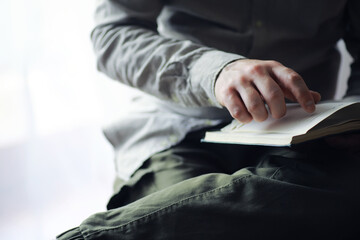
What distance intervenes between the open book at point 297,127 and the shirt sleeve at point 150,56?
8cm

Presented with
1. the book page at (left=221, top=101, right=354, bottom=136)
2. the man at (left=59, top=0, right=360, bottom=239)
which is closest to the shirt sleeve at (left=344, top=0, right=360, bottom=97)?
the man at (left=59, top=0, right=360, bottom=239)

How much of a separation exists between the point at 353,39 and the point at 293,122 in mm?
496

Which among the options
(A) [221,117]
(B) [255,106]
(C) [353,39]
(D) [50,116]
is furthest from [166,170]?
(D) [50,116]

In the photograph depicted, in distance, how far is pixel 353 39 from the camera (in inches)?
35.0

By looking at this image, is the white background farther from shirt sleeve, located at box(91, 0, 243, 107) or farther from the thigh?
the thigh

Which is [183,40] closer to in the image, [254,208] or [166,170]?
[166,170]

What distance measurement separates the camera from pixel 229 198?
0.48 meters

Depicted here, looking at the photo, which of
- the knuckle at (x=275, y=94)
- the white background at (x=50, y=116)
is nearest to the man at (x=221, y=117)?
the knuckle at (x=275, y=94)

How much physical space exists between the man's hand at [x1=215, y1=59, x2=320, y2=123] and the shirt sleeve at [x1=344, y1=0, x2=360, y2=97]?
35cm

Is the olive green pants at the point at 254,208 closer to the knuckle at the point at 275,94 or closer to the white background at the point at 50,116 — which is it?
the knuckle at the point at 275,94

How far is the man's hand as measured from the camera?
483 millimetres

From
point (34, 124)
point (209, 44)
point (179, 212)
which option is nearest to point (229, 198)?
point (179, 212)

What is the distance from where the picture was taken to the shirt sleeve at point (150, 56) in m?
0.60

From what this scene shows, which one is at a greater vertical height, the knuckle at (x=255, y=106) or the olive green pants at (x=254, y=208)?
the knuckle at (x=255, y=106)
